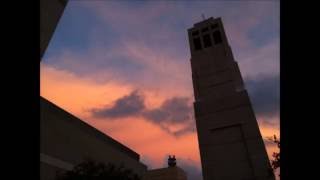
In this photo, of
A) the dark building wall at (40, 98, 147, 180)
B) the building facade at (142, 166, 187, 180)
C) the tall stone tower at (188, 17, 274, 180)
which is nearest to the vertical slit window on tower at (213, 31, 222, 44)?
the tall stone tower at (188, 17, 274, 180)

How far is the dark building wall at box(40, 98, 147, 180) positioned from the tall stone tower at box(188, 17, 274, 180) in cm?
1424

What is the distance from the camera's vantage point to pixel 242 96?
1817 inches

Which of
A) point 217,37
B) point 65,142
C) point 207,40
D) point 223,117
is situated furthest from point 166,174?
point 65,142

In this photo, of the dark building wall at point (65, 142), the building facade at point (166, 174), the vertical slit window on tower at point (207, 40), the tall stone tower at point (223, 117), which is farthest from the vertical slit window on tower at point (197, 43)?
the building facade at point (166, 174)

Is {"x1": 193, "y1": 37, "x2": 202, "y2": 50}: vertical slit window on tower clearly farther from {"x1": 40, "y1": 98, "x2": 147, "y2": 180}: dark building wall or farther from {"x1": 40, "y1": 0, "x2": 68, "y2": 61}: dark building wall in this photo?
{"x1": 40, "y1": 0, "x2": 68, "y2": 61}: dark building wall

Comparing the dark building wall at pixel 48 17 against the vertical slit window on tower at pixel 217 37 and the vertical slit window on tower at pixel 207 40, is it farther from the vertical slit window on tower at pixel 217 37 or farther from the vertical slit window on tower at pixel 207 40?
the vertical slit window on tower at pixel 217 37

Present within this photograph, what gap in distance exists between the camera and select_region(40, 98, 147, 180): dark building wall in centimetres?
2778

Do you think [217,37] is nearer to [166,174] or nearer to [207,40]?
[207,40]

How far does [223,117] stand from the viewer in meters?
46.3

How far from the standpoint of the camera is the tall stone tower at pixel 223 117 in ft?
139

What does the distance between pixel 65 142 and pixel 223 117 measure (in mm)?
24268

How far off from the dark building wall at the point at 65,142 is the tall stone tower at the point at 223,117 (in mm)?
14238
